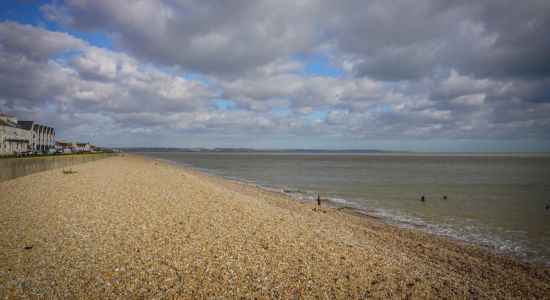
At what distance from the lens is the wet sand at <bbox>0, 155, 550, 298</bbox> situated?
604 centimetres

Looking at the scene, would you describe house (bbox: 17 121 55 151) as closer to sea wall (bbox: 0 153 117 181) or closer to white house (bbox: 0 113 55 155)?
white house (bbox: 0 113 55 155)

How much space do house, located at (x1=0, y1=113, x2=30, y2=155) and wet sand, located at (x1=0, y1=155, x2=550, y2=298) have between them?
4845 cm

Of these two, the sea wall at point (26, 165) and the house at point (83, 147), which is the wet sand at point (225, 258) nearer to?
the sea wall at point (26, 165)

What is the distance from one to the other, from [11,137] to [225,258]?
70.0m

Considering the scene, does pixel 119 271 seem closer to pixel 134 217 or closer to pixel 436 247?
pixel 134 217

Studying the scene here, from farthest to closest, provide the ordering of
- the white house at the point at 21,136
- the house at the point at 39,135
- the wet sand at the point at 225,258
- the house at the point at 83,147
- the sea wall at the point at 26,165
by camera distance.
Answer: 1. the house at the point at 83,147
2. the house at the point at 39,135
3. the white house at the point at 21,136
4. the sea wall at the point at 26,165
5. the wet sand at the point at 225,258

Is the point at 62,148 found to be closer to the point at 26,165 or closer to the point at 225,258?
the point at 26,165

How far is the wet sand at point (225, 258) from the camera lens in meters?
6.04

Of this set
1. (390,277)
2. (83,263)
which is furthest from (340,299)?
(83,263)

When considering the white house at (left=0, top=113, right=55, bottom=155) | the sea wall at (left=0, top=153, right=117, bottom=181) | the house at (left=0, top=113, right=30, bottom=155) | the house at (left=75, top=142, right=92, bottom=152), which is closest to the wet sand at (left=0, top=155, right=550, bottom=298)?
the sea wall at (left=0, top=153, right=117, bottom=181)

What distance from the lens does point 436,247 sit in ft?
36.1

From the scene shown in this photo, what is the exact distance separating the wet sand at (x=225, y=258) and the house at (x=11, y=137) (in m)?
48.5

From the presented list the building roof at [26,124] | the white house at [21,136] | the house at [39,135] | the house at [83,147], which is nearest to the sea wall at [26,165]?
the white house at [21,136]

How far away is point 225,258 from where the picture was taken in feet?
24.3
